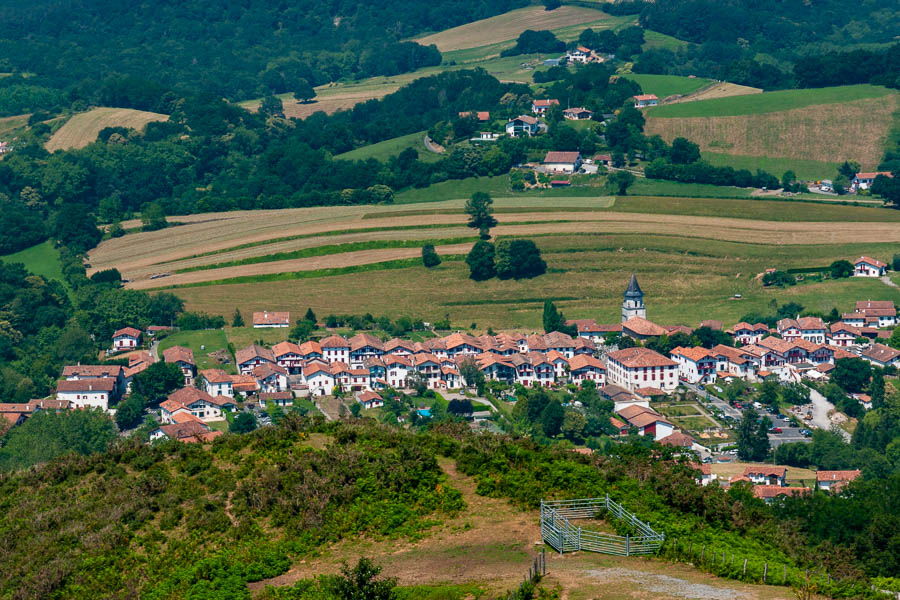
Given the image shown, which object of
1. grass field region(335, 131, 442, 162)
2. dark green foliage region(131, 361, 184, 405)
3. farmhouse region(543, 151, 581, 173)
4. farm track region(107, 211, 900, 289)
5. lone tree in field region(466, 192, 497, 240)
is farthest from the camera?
grass field region(335, 131, 442, 162)

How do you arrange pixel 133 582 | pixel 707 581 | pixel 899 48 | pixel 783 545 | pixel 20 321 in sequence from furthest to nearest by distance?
pixel 899 48 → pixel 20 321 → pixel 783 545 → pixel 133 582 → pixel 707 581

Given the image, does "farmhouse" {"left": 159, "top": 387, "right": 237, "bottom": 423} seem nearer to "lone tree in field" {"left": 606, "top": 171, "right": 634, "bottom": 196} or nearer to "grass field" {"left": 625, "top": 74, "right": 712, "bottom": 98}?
"lone tree in field" {"left": 606, "top": 171, "right": 634, "bottom": 196}

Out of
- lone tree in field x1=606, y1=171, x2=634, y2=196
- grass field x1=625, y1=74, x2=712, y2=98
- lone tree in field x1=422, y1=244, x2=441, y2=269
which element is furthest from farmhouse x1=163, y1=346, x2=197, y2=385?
grass field x1=625, y1=74, x2=712, y2=98

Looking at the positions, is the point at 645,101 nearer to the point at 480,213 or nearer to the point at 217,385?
the point at 480,213

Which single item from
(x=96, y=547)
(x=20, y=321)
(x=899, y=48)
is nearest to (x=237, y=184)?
(x=20, y=321)

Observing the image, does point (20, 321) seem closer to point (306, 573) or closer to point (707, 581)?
point (306, 573)

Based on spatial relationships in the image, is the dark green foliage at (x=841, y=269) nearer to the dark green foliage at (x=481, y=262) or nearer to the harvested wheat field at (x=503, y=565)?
the dark green foliage at (x=481, y=262)

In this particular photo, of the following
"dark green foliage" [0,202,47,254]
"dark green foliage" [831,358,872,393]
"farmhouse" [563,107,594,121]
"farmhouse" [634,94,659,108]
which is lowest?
"dark green foliage" [831,358,872,393]
